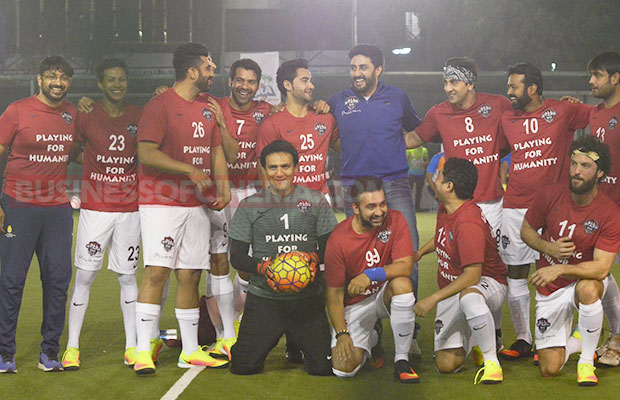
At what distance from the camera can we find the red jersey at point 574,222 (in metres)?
5.93

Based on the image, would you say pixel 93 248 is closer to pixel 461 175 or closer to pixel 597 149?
pixel 461 175

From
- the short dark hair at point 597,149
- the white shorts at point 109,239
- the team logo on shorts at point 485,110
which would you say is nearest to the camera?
the short dark hair at point 597,149

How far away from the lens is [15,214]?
6242 mm

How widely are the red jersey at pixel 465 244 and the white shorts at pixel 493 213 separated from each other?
750 mm

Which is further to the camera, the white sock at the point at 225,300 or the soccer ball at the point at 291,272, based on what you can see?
the white sock at the point at 225,300

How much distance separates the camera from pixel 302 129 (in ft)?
23.5

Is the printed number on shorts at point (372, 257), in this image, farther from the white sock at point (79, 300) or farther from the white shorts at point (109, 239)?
the white sock at point (79, 300)

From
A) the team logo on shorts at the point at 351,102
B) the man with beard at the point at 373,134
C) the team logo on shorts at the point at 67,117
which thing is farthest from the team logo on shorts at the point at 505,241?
the team logo on shorts at the point at 67,117

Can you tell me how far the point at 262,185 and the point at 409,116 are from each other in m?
1.49

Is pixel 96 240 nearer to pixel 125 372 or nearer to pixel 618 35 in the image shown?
pixel 125 372

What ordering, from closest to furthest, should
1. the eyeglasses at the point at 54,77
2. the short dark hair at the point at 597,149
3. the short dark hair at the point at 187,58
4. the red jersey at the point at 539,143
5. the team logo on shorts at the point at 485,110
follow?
the short dark hair at the point at 597,149 → the eyeglasses at the point at 54,77 → the short dark hair at the point at 187,58 → the red jersey at the point at 539,143 → the team logo on shorts at the point at 485,110

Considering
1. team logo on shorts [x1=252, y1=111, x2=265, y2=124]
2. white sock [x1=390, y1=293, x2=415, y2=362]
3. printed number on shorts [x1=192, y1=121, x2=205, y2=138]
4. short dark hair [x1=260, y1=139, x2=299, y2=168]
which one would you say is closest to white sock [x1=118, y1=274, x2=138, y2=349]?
printed number on shorts [x1=192, y1=121, x2=205, y2=138]

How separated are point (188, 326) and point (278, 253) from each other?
909 millimetres

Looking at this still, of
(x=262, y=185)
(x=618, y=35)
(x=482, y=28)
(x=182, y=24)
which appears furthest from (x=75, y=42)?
(x=262, y=185)
